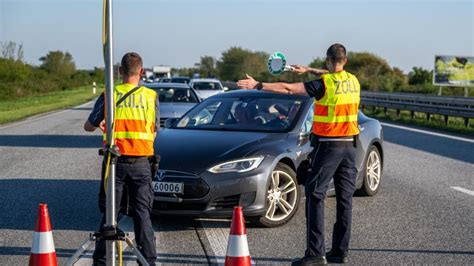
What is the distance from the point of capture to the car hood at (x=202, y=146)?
806 centimetres

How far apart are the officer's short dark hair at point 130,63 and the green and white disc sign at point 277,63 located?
5.63ft

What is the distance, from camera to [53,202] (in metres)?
9.54

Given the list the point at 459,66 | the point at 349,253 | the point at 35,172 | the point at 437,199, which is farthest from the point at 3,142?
the point at 459,66

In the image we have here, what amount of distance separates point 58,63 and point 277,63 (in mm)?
109370

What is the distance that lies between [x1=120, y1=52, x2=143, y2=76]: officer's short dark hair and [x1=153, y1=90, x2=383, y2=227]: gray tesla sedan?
5.94 feet

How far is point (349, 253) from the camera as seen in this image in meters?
7.17

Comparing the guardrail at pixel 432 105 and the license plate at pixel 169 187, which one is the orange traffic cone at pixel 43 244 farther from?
the guardrail at pixel 432 105

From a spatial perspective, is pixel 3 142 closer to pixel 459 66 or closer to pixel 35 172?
pixel 35 172

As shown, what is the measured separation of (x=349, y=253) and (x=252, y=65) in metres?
122

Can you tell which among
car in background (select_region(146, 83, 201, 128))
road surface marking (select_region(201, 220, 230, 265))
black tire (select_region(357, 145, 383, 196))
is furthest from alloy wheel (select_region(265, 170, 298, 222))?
car in background (select_region(146, 83, 201, 128))

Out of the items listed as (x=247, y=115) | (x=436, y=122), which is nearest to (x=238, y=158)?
(x=247, y=115)

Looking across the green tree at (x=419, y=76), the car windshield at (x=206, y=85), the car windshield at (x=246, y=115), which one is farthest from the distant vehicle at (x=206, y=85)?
the green tree at (x=419, y=76)

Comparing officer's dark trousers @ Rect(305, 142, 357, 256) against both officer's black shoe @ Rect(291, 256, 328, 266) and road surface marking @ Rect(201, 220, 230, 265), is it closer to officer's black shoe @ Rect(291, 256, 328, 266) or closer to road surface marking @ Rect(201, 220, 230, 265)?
officer's black shoe @ Rect(291, 256, 328, 266)

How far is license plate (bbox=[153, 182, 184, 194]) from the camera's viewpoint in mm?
7902
